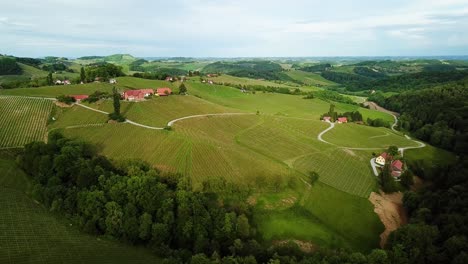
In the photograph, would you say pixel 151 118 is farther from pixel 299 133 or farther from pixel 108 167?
pixel 299 133

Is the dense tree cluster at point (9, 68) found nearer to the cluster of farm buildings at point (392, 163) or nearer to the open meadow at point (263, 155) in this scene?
the open meadow at point (263, 155)

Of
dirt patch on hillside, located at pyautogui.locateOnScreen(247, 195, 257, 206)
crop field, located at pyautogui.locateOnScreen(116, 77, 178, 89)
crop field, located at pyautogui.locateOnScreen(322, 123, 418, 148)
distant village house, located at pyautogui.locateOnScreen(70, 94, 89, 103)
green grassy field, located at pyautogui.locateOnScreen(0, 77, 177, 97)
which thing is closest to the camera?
dirt patch on hillside, located at pyautogui.locateOnScreen(247, 195, 257, 206)

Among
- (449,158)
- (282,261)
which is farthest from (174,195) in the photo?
(449,158)

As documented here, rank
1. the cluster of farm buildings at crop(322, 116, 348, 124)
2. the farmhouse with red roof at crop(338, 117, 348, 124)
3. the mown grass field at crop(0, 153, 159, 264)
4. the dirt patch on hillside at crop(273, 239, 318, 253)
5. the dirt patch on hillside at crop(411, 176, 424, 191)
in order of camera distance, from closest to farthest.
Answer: the mown grass field at crop(0, 153, 159, 264), the dirt patch on hillside at crop(273, 239, 318, 253), the dirt patch on hillside at crop(411, 176, 424, 191), the farmhouse with red roof at crop(338, 117, 348, 124), the cluster of farm buildings at crop(322, 116, 348, 124)

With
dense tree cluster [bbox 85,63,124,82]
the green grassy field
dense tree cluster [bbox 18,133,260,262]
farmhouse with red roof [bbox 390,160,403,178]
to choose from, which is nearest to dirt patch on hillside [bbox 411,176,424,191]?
farmhouse with red roof [bbox 390,160,403,178]

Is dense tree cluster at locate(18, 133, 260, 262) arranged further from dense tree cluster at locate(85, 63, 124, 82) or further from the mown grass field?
dense tree cluster at locate(85, 63, 124, 82)

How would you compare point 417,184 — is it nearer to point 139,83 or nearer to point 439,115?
point 439,115
